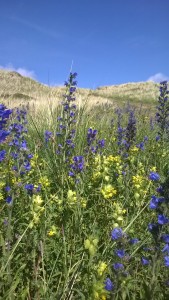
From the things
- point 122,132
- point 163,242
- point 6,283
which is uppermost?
point 122,132

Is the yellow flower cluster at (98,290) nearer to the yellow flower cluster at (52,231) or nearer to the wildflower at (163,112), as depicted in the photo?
the yellow flower cluster at (52,231)

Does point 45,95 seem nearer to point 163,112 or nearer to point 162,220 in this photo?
point 163,112

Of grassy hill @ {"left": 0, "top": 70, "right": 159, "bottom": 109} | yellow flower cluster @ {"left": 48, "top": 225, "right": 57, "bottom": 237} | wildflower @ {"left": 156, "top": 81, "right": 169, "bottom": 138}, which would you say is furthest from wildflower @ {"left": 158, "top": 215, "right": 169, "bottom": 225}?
wildflower @ {"left": 156, "top": 81, "right": 169, "bottom": 138}

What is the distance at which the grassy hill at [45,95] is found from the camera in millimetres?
6776

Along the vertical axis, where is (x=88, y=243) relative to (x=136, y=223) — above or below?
above

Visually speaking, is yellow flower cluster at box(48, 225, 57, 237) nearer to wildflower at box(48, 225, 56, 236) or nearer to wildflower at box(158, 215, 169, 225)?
wildflower at box(48, 225, 56, 236)

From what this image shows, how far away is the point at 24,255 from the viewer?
92.5 inches

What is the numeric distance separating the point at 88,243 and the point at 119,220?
0.47 metres

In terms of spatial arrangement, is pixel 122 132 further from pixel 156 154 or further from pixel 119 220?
pixel 119 220

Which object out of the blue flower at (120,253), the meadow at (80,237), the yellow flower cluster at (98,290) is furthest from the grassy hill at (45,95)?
the yellow flower cluster at (98,290)

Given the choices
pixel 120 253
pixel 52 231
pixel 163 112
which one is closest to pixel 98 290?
pixel 120 253

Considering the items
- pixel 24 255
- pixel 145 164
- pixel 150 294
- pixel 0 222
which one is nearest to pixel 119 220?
pixel 150 294

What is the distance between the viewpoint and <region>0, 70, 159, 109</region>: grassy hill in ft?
22.2

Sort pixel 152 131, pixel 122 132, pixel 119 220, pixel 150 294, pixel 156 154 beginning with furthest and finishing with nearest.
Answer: pixel 152 131 < pixel 122 132 < pixel 156 154 < pixel 119 220 < pixel 150 294
